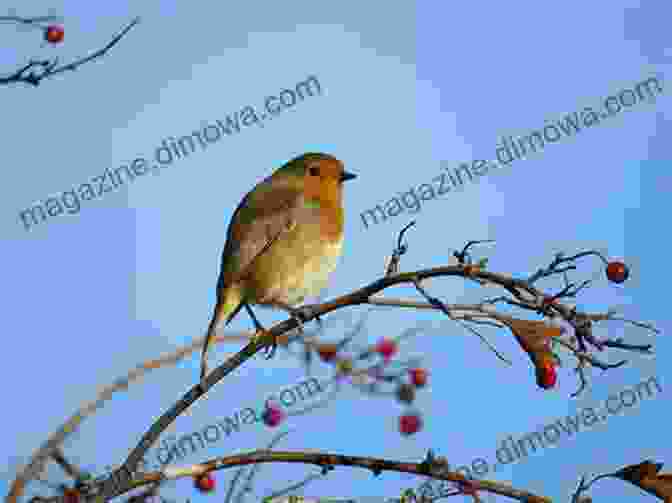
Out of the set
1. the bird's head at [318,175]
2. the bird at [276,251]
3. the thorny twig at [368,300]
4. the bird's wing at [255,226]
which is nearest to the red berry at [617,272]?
the thorny twig at [368,300]

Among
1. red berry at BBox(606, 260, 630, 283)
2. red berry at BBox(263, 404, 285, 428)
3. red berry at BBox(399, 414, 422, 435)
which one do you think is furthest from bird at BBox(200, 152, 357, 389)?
red berry at BBox(606, 260, 630, 283)

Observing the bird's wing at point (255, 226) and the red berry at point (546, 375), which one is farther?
the bird's wing at point (255, 226)

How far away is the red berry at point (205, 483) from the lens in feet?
6.90

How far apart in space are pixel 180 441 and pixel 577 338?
863 mm

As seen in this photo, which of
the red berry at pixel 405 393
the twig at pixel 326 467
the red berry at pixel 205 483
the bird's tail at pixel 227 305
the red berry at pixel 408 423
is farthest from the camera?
the bird's tail at pixel 227 305

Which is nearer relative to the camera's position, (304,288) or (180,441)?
(180,441)

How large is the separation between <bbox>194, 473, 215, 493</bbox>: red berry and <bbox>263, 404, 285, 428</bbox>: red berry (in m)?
0.40

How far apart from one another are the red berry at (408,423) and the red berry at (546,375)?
23.3 inches

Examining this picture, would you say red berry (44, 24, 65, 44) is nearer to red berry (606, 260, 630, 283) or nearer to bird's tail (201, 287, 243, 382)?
bird's tail (201, 287, 243, 382)

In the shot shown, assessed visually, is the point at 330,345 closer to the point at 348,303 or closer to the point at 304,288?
the point at 348,303

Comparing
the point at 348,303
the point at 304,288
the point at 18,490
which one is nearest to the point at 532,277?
the point at 348,303

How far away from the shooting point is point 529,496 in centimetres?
178

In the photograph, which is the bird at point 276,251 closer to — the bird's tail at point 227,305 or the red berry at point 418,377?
the bird's tail at point 227,305

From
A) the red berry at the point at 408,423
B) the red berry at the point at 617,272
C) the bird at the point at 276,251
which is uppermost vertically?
the bird at the point at 276,251
